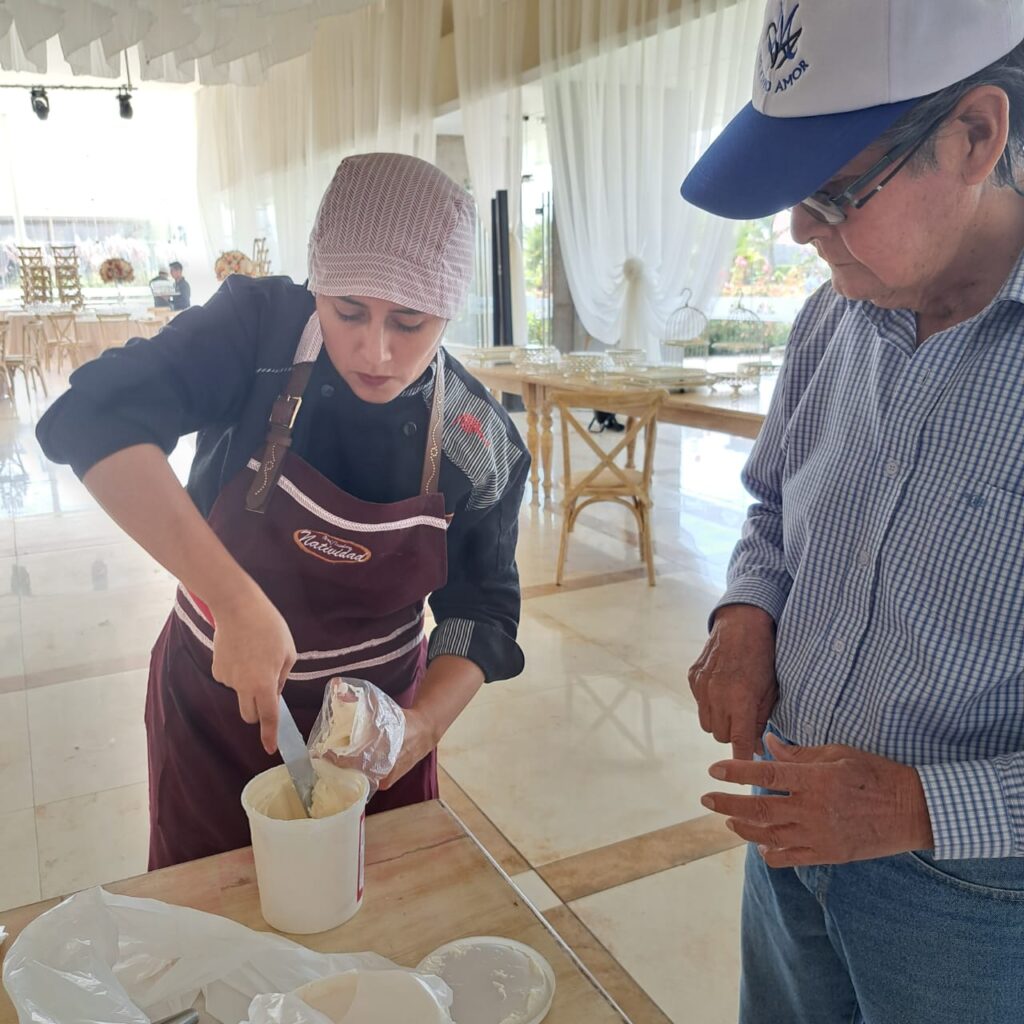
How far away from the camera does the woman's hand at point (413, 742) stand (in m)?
1.03

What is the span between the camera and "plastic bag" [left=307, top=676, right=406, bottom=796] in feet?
2.98

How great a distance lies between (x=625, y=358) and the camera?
5.41m

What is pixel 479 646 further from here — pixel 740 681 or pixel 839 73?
pixel 839 73

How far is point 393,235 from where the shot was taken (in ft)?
3.40

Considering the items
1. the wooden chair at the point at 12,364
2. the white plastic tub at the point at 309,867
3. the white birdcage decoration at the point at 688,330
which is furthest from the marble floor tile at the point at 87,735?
the wooden chair at the point at 12,364

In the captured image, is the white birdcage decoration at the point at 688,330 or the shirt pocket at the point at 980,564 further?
the white birdcage decoration at the point at 688,330

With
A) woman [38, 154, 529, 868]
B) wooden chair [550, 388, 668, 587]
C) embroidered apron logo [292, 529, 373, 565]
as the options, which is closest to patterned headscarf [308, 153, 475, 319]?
woman [38, 154, 529, 868]

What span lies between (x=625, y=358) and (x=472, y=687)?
14.6ft

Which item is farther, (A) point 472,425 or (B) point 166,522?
(A) point 472,425

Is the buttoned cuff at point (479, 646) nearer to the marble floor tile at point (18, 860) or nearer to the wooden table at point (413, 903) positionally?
the wooden table at point (413, 903)

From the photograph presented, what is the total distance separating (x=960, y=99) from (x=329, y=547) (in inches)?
31.3

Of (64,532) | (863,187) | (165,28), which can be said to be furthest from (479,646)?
(64,532)

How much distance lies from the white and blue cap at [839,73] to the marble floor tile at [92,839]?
199cm

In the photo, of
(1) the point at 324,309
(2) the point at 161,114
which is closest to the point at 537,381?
(1) the point at 324,309
